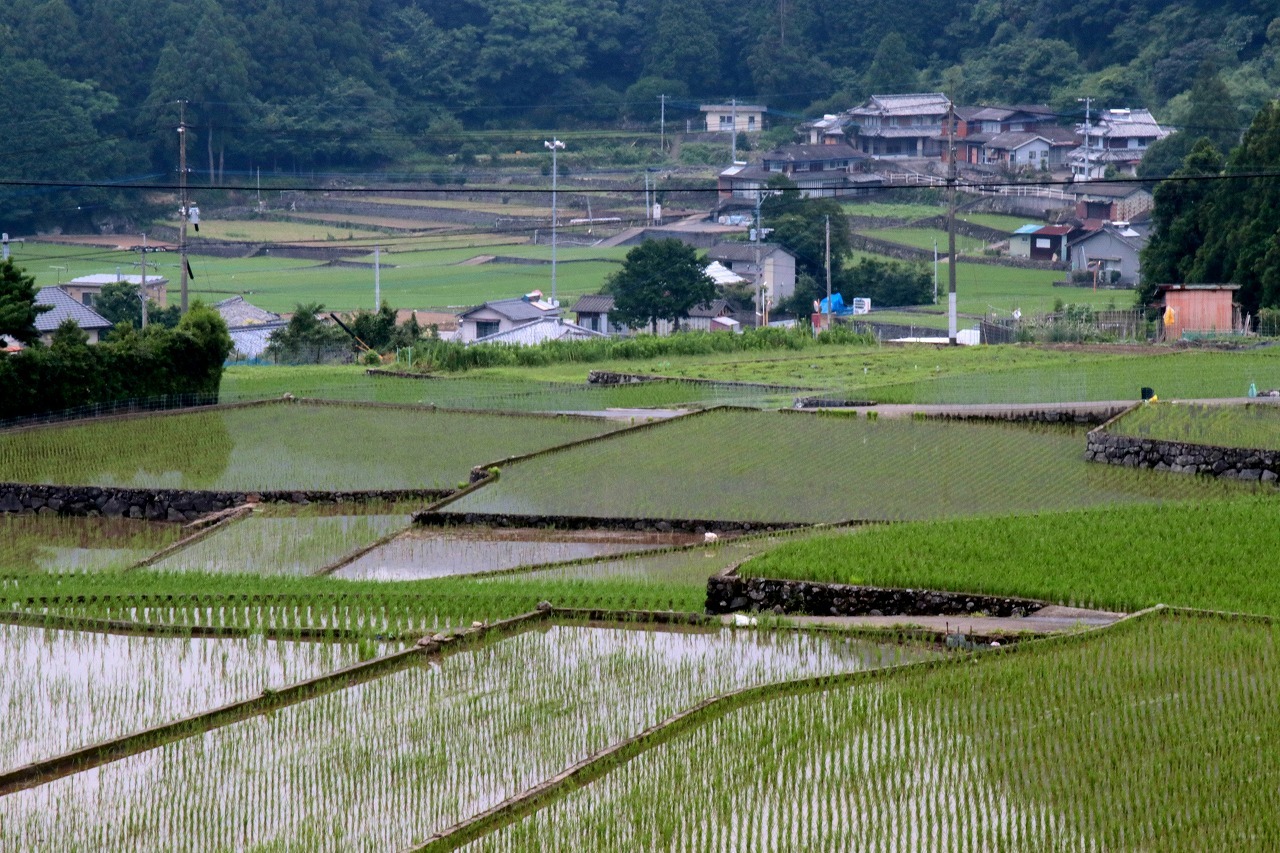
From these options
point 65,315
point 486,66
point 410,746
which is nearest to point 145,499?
point 410,746

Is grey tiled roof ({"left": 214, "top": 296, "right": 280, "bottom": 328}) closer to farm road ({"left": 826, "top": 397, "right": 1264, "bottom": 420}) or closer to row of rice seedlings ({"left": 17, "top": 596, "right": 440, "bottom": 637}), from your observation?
farm road ({"left": 826, "top": 397, "right": 1264, "bottom": 420})

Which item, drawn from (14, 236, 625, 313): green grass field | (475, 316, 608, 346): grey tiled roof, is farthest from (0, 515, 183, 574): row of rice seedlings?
(14, 236, 625, 313): green grass field

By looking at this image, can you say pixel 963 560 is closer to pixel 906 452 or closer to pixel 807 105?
pixel 906 452

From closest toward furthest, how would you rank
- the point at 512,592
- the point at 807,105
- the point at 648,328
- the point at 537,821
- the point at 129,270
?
1. the point at 537,821
2. the point at 512,592
3. the point at 648,328
4. the point at 129,270
5. the point at 807,105

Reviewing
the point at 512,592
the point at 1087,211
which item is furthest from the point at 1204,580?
the point at 1087,211

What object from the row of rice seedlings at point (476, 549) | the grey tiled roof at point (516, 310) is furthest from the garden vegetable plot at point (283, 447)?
the grey tiled roof at point (516, 310)

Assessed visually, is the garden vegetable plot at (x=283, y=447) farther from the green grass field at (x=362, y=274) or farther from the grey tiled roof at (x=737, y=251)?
the grey tiled roof at (x=737, y=251)
